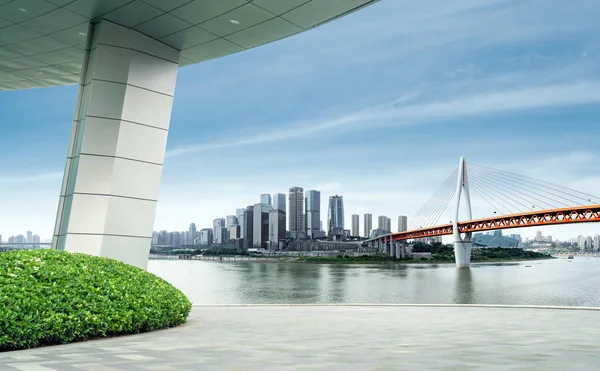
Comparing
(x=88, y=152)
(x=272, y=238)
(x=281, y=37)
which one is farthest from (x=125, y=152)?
(x=272, y=238)

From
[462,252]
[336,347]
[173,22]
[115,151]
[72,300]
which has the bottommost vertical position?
[336,347]

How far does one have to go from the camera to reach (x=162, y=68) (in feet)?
26.4

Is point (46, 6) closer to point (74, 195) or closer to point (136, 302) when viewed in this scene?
point (74, 195)

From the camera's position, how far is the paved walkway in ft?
10.5

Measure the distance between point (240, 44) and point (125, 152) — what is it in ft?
8.42

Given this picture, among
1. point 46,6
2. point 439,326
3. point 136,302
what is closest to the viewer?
point 136,302

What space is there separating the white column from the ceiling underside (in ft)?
1.31

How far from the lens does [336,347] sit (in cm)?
401

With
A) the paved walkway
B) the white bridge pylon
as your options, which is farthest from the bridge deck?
the paved walkway

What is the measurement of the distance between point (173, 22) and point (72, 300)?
4.59 metres

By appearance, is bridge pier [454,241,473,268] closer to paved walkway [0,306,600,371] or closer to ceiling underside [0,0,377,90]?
paved walkway [0,306,600,371]

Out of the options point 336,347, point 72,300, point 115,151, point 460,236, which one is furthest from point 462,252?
point 72,300

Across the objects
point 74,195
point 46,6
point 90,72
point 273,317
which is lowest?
point 273,317

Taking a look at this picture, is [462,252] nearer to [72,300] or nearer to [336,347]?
[336,347]
